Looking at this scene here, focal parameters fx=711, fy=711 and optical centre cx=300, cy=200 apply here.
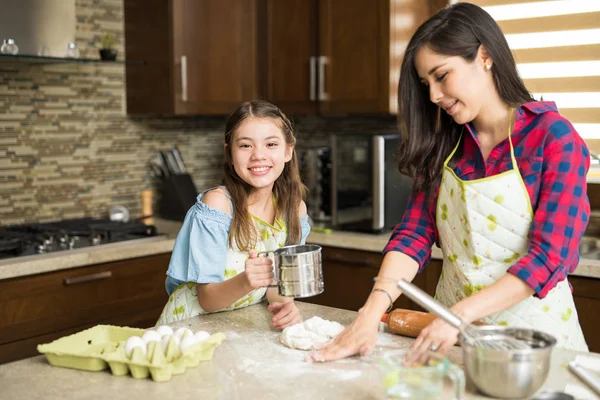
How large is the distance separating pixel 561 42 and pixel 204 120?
189 cm

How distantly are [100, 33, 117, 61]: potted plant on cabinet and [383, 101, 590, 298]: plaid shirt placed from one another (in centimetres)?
194

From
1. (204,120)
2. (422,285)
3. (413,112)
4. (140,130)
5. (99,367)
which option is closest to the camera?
(99,367)

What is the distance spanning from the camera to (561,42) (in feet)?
10.0

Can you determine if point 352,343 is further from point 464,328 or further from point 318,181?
point 318,181

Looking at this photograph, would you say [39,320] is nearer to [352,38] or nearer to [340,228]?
[340,228]

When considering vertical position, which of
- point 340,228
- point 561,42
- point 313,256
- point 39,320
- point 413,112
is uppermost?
point 561,42

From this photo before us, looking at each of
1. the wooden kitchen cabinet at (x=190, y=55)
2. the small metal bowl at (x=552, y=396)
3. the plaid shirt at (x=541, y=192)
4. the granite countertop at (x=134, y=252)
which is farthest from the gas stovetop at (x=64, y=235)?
the small metal bowl at (x=552, y=396)

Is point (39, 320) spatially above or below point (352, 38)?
below

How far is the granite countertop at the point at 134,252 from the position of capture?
→ 2537mm

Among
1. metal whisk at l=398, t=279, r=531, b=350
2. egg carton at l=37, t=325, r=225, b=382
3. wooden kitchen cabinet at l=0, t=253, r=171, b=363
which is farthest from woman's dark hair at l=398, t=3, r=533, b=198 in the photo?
wooden kitchen cabinet at l=0, t=253, r=171, b=363

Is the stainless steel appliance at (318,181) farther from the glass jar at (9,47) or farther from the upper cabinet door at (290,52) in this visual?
the glass jar at (9,47)

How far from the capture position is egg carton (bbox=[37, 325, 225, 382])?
1.35 meters

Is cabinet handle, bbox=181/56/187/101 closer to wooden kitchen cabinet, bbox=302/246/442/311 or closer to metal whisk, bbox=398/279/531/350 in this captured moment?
wooden kitchen cabinet, bbox=302/246/442/311

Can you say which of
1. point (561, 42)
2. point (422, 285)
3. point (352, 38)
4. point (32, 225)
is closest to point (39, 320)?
point (32, 225)
